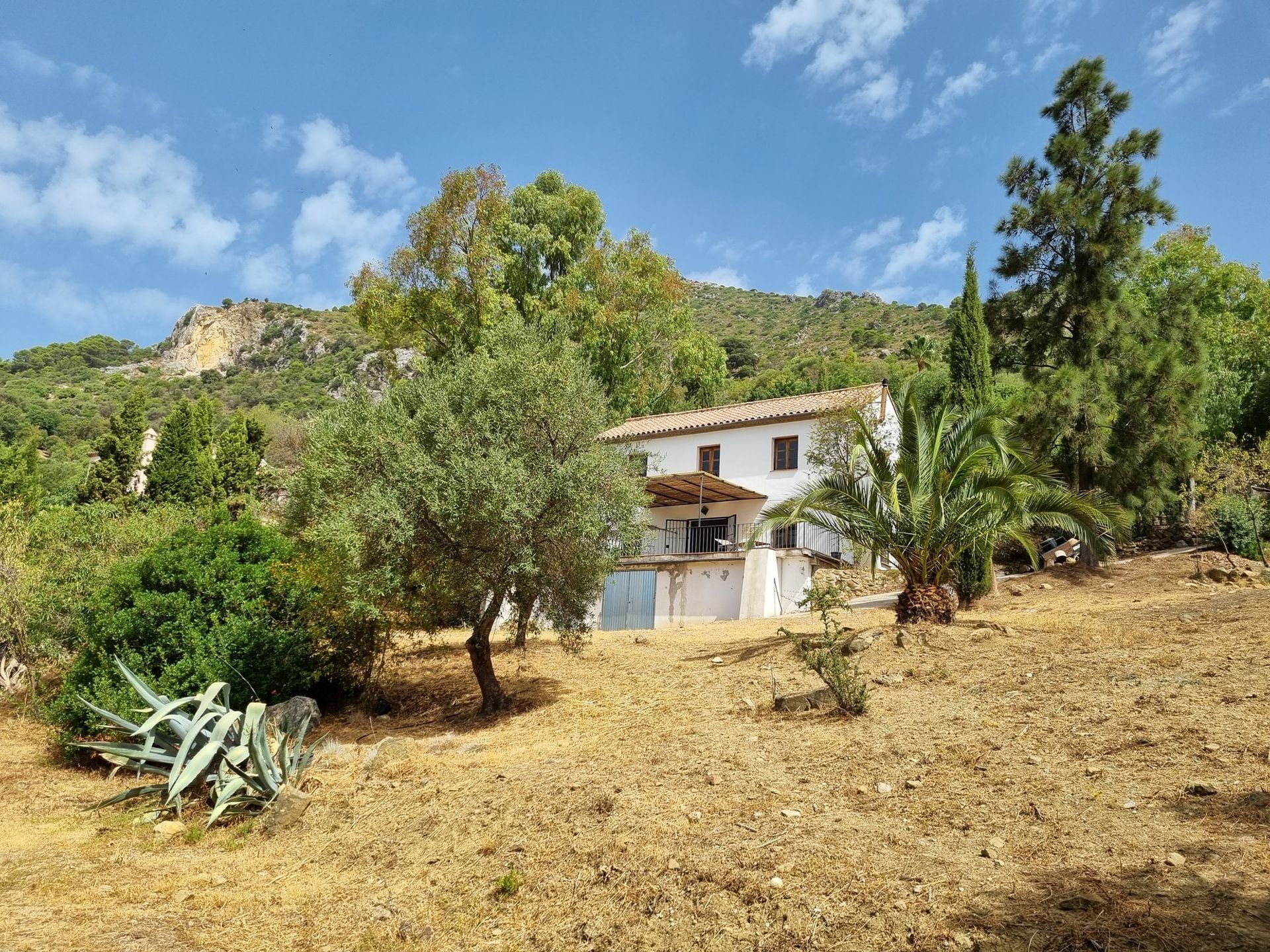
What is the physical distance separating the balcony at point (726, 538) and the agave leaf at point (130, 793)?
Answer: 53.2 ft

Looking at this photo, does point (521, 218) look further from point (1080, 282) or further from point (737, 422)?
point (1080, 282)

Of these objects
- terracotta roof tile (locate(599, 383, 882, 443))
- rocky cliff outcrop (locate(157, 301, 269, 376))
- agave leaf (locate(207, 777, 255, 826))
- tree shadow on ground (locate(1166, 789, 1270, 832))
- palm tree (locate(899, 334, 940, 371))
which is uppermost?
rocky cliff outcrop (locate(157, 301, 269, 376))

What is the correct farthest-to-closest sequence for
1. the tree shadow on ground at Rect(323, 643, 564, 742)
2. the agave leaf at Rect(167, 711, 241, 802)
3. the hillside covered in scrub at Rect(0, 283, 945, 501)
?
the hillside covered in scrub at Rect(0, 283, 945, 501)
the tree shadow on ground at Rect(323, 643, 564, 742)
the agave leaf at Rect(167, 711, 241, 802)

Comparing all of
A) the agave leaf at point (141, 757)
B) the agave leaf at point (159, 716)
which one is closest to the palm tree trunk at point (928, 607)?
the agave leaf at point (159, 716)

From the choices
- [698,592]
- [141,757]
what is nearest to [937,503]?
[141,757]

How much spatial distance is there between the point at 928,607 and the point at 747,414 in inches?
681

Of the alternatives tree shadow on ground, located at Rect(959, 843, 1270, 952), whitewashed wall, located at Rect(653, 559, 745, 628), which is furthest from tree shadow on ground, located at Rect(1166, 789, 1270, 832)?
whitewashed wall, located at Rect(653, 559, 745, 628)

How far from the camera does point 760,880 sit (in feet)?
17.1

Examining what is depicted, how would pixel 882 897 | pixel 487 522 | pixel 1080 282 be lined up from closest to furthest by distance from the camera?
pixel 882 897
pixel 487 522
pixel 1080 282

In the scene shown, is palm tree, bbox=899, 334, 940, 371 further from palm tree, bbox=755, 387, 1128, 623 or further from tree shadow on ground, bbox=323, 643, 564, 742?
tree shadow on ground, bbox=323, 643, 564, 742

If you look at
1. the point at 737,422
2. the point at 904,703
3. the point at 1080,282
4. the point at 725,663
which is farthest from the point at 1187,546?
the point at 904,703

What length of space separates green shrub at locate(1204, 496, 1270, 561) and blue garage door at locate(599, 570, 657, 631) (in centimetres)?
1503

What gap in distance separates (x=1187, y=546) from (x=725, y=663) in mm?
19057

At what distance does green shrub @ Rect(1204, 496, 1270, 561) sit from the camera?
67.4ft
